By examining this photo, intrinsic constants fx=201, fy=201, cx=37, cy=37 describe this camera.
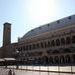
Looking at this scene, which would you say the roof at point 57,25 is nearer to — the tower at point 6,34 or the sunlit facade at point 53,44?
the sunlit facade at point 53,44

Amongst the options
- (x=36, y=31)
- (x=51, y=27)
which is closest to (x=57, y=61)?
(x=51, y=27)

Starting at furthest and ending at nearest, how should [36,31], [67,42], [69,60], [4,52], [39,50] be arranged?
1. [4,52]
2. [36,31]
3. [39,50]
4. [67,42]
5. [69,60]

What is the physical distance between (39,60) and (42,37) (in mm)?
11087

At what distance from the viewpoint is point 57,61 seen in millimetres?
69250

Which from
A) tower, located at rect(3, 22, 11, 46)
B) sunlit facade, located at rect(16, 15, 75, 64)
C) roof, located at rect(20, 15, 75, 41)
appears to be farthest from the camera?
tower, located at rect(3, 22, 11, 46)

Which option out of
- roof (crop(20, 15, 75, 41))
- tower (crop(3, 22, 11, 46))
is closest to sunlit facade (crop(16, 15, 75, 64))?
roof (crop(20, 15, 75, 41))

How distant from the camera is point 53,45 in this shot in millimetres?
75812

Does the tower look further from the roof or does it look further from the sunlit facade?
the roof

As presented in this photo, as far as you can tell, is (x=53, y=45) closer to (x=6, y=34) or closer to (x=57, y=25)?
(x=57, y=25)

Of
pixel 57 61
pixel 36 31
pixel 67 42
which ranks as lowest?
pixel 57 61

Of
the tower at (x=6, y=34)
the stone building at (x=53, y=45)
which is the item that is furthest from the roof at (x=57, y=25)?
the tower at (x=6, y=34)

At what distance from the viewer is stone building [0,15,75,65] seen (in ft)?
218

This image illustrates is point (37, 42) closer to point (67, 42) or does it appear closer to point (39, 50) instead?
point (39, 50)

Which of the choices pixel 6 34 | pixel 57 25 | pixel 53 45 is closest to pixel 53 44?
pixel 53 45
